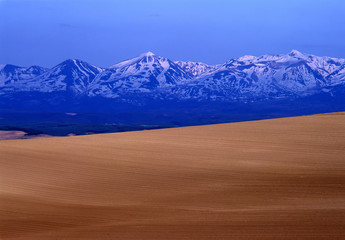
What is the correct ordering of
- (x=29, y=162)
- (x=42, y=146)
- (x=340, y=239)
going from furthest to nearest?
(x=42, y=146), (x=29, y=162), (x=340, y=239)

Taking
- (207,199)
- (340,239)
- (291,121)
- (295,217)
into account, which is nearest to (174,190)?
(207,199)

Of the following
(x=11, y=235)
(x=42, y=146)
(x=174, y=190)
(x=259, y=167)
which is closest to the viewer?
(x=11, y=235)

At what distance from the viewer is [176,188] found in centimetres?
1196

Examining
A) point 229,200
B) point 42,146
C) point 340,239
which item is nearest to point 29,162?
point 42,146

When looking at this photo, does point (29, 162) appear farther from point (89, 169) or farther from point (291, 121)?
point (291, 121)

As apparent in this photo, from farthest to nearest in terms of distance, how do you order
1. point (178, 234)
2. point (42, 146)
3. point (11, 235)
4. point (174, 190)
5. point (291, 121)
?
point (291, 121), point (42, 146), point (174, 190), point (11, 235), point (178, 234)

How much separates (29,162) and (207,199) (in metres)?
7.28

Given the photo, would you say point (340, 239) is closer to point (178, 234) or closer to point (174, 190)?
point (178, 234)

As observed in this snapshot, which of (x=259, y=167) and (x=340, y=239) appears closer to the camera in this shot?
(x=340, y=239)

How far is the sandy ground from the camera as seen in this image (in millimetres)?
8336

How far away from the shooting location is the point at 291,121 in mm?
26859

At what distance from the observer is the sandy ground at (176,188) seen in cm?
834

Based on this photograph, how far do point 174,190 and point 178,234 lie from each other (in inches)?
149

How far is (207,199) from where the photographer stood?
1057cm
